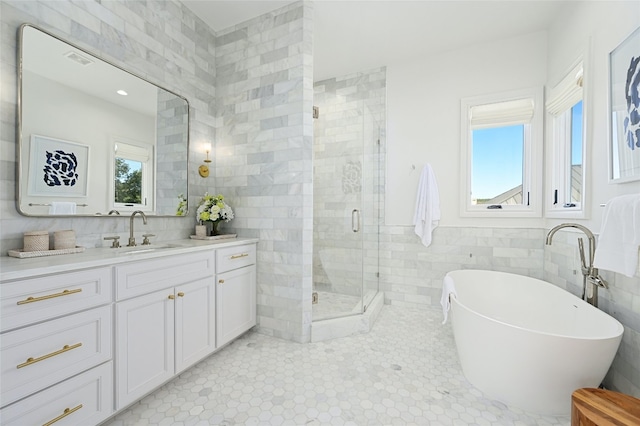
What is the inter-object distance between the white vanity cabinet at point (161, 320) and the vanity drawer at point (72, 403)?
0.06 meters

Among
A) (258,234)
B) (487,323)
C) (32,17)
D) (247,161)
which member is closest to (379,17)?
(247,161)

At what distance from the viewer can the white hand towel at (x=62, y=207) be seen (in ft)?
5.24

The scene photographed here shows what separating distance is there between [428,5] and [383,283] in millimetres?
2978

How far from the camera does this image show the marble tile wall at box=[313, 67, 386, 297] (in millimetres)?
2887

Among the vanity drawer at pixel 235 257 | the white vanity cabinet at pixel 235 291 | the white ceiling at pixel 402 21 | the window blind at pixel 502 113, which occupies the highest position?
the white ceiling at pixel 402 21

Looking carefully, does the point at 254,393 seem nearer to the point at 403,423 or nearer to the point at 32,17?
the point at 403,423

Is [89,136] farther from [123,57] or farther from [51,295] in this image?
[51,295]

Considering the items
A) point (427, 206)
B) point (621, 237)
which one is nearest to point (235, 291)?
point (427, 206)

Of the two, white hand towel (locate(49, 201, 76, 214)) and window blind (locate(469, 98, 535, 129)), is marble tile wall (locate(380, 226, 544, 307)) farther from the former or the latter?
white hand towel (locate(49, 201, 76, 214))

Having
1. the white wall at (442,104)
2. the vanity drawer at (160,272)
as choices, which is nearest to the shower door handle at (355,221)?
the white wall at (442,104)

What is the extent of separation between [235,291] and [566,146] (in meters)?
3.33

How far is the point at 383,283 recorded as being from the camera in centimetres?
338

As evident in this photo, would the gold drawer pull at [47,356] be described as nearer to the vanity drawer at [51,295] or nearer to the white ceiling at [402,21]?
the vanity drawer at [51,295]

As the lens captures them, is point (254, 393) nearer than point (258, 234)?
Yes
